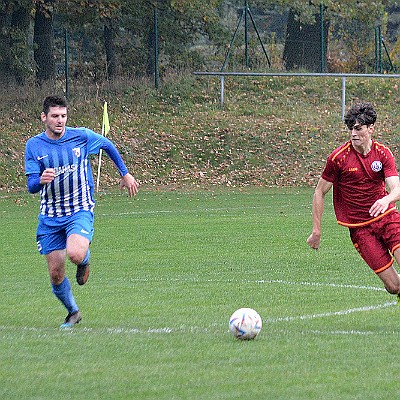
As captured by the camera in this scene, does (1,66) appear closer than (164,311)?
No

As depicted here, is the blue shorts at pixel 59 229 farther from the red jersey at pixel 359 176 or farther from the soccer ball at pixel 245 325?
the red jersey at pixel 359 176

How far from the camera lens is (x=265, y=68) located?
35969 mm

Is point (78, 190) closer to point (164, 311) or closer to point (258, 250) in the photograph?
point (164, 311)

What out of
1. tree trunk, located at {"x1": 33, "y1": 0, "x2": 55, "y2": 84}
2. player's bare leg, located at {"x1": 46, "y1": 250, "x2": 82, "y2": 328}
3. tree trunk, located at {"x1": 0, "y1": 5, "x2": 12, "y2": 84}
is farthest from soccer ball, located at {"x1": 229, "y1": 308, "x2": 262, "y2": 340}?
tree trunk, located at {"x1": 33, "y1": 0, "x2": 55, "y2": 84}

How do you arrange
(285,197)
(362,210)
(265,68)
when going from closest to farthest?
(362,210) < (285,197) < (265,68)

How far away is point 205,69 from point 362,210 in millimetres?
27855

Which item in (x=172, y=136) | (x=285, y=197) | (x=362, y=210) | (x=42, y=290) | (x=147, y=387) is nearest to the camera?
(x=147, y=387)

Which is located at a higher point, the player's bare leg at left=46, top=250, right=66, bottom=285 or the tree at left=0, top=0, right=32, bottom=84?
the tree at left=0, top=0, right=32, bottom=84

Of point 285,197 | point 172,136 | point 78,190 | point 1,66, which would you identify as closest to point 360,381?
point 78,190

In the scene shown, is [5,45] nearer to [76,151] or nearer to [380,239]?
[76,151]

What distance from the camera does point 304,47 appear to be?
120 feet

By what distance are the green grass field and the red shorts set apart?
528 millimetres

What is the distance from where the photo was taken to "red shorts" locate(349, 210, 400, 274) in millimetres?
8633

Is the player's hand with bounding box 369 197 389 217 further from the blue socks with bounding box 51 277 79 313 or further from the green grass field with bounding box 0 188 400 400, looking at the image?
the blue socks with bounding box 51 277 79 313
